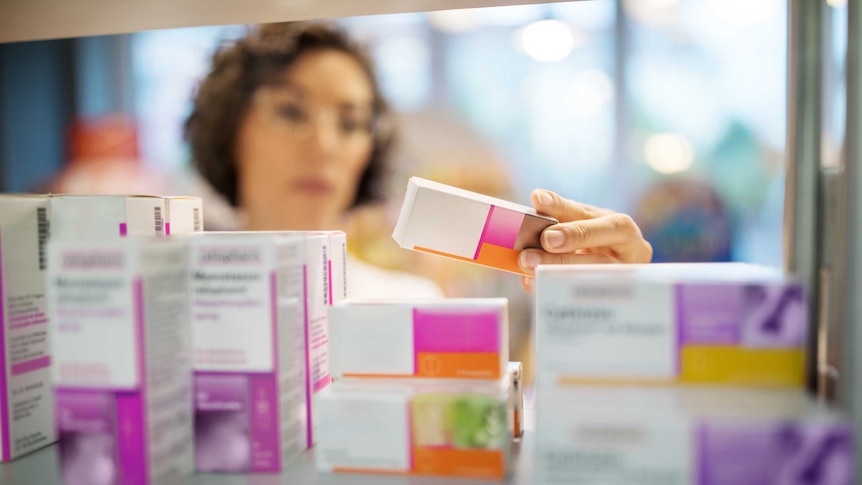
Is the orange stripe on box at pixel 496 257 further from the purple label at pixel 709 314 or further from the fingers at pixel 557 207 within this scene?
the purple label at pixel 709 314

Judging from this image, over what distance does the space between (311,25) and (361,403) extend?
241cm

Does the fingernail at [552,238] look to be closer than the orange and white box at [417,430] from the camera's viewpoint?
No

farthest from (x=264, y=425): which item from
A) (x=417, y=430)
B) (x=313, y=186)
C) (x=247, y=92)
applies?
(x=247, y=92)

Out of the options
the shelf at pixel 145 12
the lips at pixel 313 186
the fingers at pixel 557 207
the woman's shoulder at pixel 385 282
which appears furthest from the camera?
the lips at pixel 313 186

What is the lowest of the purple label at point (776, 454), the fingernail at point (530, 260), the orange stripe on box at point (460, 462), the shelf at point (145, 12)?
the orange stripe on box at point (460, 462)

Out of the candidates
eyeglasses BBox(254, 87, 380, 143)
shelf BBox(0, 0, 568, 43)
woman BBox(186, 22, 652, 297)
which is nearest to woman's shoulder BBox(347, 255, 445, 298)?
woman BBox(186, 22, 652, 297)

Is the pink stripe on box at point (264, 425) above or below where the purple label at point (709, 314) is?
below

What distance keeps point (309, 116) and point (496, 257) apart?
7.01 ft

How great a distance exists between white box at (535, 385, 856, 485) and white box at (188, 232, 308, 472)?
0.25 metres

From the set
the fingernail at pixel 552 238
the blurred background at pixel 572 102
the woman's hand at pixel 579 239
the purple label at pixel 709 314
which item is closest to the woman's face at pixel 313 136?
the blurred background at pixel 572 102

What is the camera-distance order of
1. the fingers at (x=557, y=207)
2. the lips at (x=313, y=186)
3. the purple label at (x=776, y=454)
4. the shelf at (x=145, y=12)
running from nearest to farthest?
1. the purple label at (x=776, y=454)
2. the fingers at (x=557, y=207)
3. the shelf at (x=145, y=12)
4. the lips at (x=313, y=186)

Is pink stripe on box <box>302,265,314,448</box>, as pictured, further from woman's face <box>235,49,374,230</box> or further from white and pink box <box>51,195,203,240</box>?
woman's face <box>235,49,374,230</box>

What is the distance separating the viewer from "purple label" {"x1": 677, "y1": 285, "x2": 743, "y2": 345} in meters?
0.56

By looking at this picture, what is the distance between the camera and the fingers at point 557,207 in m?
0.89
